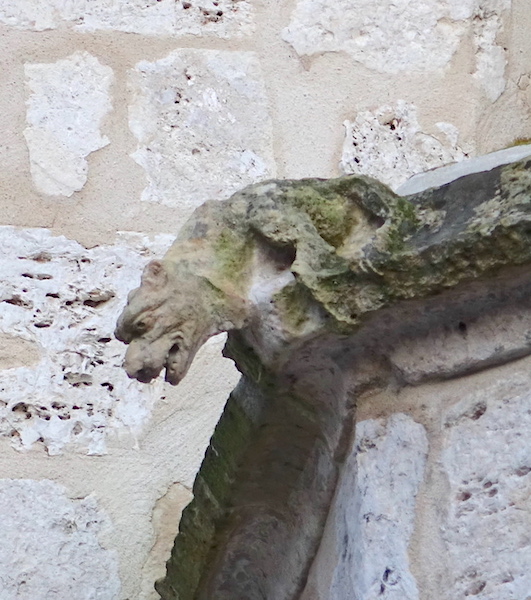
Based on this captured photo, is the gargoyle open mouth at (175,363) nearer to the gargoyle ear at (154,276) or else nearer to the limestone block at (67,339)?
the gargoyle ear at (154,276)

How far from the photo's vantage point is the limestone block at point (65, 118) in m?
2.19

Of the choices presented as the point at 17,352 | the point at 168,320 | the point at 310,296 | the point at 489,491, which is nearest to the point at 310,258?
the point at 310,296

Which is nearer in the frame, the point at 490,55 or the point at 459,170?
the point at 459,170

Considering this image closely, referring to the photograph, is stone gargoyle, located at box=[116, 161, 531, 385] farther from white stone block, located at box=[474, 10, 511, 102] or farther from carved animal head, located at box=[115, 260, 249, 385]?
white stone block, located at box=[474, 10, 511, 102]

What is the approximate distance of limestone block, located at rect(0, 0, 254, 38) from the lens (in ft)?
7.59

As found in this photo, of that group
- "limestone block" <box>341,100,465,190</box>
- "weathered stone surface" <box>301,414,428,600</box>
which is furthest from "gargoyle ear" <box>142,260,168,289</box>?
"limestone block" <box>341,100,465,190</box>

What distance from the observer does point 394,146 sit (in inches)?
90.3

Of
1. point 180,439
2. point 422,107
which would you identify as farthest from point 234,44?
point 180,439

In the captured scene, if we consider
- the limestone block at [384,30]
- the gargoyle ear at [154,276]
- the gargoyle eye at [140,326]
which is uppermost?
the limestone block at [384,30]

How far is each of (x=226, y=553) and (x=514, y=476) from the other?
18.4 inches

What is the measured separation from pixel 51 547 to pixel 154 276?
0.80 metres

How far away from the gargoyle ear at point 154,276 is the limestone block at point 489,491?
0.29 m

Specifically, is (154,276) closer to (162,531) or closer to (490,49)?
(162,531)

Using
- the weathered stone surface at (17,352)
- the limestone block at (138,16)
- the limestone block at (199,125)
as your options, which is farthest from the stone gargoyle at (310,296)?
the limestone block at (138,16)
